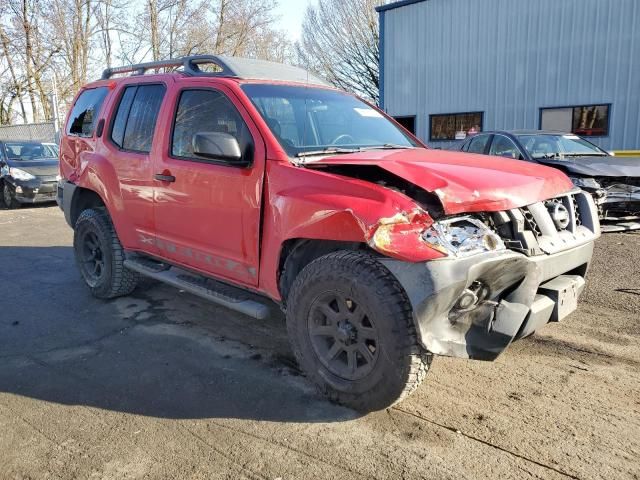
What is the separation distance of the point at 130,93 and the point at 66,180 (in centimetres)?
141

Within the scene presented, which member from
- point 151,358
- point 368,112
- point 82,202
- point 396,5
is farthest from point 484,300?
point 396,5

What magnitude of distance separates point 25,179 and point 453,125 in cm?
1333

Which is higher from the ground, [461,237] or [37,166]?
[461,237]

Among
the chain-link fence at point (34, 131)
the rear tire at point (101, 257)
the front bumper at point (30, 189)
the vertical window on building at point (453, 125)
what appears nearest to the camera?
the rear tire at point (101, 257)

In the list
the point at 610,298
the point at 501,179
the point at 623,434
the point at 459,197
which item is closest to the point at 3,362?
the point at 459,197

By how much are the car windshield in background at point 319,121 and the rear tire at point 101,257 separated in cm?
220

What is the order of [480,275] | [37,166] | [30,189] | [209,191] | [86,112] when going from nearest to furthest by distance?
[480,275], [209,191], [86,112], [30,189], [37,166]

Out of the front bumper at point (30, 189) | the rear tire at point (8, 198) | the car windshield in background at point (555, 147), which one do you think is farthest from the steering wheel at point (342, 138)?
the rear tire at point (8, 198)

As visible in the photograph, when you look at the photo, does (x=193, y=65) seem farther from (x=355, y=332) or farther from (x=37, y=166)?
(x=37, y=166)

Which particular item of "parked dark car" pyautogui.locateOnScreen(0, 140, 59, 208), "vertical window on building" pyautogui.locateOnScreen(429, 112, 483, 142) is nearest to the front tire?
"parked dark car" pyautogui.locateOnScreen(0, 140, 59, 208)

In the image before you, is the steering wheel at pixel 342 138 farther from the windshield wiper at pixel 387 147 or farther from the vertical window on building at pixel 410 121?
the vertical window on building at pixel 410 121

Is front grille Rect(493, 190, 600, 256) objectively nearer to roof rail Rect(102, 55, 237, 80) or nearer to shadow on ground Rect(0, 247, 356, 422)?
shadow on ground Rect(0, 247, 356, 422)

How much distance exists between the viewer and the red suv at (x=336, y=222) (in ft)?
8.99

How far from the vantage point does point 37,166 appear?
42.4ft
